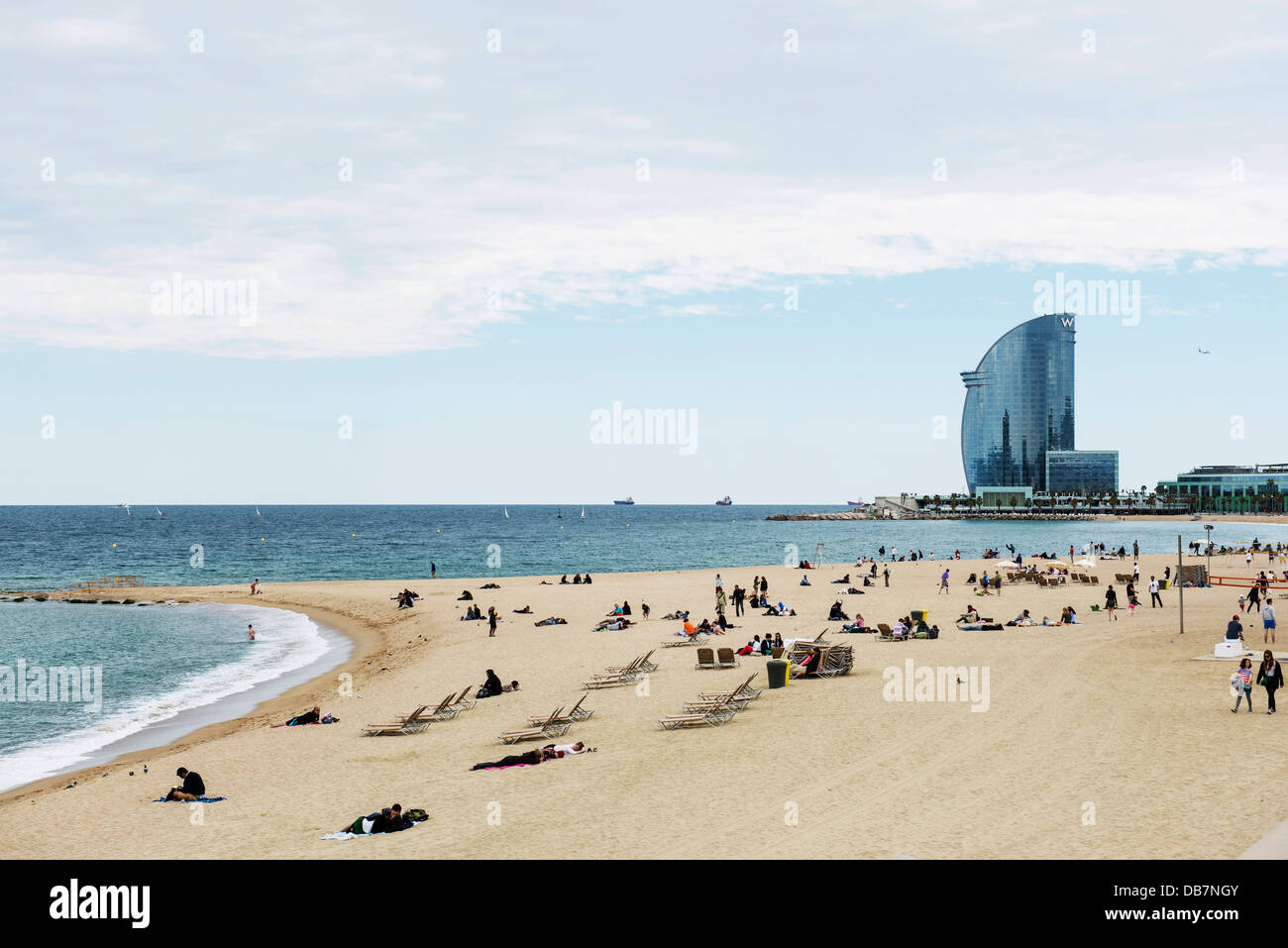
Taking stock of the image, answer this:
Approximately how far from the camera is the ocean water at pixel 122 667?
76.4 ft

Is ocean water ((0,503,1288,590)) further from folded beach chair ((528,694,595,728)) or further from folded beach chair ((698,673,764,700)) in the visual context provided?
folded beach chair ((528,694,595,728))

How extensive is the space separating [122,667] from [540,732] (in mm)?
22808

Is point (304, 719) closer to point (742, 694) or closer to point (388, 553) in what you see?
point (742, 694)

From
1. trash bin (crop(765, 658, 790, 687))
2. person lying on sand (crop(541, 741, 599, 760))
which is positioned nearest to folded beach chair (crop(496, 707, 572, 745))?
person lying on sand (crop(541, 741, 599, 760))

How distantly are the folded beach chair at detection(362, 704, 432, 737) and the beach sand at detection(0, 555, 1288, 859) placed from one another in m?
0.43

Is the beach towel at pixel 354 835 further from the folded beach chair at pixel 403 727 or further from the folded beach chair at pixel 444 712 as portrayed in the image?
the folded beach chair at pixel 444 712

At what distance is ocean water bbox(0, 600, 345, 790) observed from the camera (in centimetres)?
2330

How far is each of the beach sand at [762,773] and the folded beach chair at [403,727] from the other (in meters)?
0.43

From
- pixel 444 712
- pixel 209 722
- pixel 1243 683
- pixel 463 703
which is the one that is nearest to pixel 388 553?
pixel 209 722

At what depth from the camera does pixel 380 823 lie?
1306 cm
